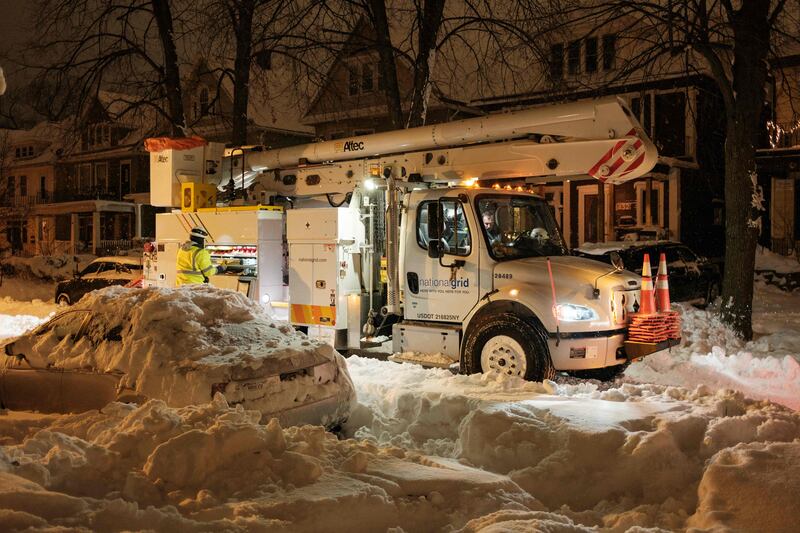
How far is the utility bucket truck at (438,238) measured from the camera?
28.7 feet

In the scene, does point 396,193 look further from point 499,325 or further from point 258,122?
point 258,122

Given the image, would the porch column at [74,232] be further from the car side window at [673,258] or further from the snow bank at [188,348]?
the snow bank at [188,348]

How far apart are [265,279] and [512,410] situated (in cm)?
575

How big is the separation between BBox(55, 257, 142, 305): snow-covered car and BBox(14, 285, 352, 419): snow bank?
11.8 meters

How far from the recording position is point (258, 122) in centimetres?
3712

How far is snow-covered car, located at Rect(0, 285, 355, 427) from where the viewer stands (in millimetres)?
6234

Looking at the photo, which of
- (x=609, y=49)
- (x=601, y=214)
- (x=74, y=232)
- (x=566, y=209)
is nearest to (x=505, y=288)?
(x=609, y=49)

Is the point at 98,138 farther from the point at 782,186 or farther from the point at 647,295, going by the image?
the point at 647,295

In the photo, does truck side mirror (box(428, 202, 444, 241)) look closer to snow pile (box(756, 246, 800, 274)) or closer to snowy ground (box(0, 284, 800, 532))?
snowy ground (box(0, 284, 800, 532))

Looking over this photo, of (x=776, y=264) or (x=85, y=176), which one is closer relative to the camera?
(x=776, y=264)

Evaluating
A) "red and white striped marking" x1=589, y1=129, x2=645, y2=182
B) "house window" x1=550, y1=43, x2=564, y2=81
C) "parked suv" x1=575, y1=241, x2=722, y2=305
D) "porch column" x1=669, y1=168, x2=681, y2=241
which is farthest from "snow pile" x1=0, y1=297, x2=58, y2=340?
"porch column" x1=669, y1=168, x2=681, y2=241

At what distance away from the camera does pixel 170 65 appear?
19641 millimetres

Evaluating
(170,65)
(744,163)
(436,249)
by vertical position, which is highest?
(170,65)

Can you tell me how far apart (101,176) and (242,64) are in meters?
33.3
